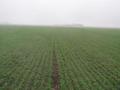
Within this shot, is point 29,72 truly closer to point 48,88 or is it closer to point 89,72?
point 48,88

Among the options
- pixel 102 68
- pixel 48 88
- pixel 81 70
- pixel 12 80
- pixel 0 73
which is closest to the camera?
pixel 48 88

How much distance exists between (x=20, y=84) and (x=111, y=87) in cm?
533

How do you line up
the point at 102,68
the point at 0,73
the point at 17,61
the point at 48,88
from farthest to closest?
the point at 17,61
the point at 102,68
the point at 0,73
the point at 48,88

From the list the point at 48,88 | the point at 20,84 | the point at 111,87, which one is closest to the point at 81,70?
the point at 111,87

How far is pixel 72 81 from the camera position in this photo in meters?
9.38

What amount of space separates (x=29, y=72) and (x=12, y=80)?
159 centimetres

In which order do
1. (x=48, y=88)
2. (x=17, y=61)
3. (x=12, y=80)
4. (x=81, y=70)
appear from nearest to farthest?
1. (x=48, y=88)
2. (x=12, y=80)
3. (x=81, y=70)
4. (x=17, y=61)

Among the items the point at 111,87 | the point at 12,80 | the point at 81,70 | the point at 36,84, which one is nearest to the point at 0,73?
the point at 12,80

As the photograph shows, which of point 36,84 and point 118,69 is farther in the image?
point 118,69

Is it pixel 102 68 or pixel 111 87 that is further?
pixel 102 68

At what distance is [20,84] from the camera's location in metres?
8.76

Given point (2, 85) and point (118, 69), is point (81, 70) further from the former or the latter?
point (2, 85)

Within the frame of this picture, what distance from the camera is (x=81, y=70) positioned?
37.4ft

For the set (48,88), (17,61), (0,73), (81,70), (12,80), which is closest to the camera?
(48,88)
